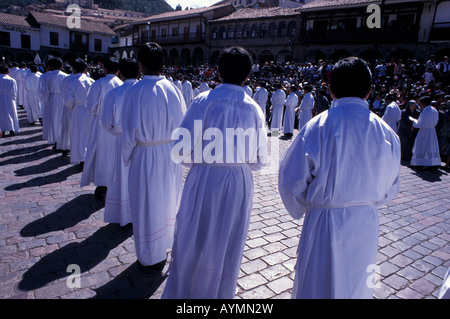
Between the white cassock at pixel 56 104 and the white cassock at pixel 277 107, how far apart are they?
8.01 m

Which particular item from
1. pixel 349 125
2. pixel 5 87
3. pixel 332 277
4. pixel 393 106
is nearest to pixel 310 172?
pixel 349 125

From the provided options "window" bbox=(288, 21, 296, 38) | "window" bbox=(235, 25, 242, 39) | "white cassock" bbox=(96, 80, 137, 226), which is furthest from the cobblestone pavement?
"window" bbox=(235, 25, 242, 39)

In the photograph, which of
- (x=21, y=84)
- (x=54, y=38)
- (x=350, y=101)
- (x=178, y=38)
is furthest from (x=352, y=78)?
(x=54, y=38)

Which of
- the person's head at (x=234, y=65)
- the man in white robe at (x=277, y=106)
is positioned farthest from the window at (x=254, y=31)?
the person's head at (x=234, y=65)

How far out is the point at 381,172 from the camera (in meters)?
1.96

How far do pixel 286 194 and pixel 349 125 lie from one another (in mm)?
571

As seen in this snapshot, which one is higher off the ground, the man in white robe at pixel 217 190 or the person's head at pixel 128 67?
the person's head at pixel 128 67

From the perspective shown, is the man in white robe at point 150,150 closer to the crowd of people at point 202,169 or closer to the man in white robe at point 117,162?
the crowd of people at point 202,169

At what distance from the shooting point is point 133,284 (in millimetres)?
2906

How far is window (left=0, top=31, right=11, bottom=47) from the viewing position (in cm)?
3659

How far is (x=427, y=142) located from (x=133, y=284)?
27.5 feet

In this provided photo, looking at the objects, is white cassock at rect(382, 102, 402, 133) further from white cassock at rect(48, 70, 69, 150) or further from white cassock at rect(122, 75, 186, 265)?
white cassock at rect(48, 70, 69, 150)

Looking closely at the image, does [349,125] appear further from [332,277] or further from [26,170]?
[26,170]

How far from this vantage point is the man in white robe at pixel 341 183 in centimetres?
187
